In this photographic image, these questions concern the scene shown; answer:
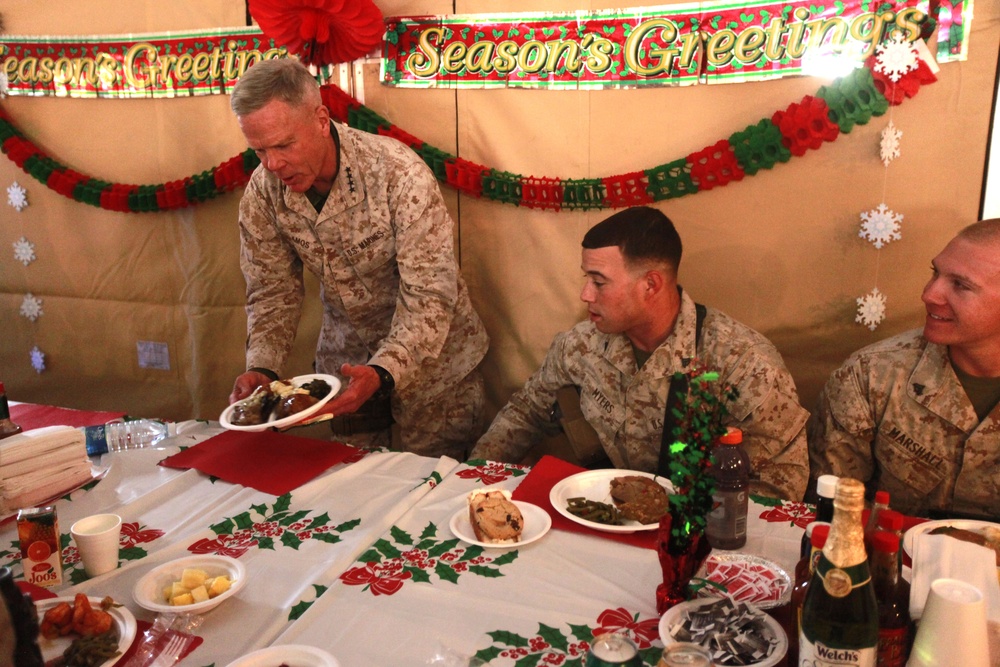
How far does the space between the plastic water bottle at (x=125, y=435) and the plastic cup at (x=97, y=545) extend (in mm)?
627

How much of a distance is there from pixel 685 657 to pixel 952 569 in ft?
1.48

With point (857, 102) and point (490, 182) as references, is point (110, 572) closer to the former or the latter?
point (490, 182)

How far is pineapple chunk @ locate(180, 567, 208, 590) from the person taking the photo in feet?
4.53

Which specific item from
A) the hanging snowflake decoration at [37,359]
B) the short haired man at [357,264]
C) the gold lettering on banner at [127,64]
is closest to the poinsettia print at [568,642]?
the short haired man at [357,264]

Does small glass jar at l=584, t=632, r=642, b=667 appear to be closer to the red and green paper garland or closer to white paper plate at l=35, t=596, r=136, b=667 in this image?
white paper plate at l=35, t=596, r=136, b=667

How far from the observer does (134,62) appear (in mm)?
3344

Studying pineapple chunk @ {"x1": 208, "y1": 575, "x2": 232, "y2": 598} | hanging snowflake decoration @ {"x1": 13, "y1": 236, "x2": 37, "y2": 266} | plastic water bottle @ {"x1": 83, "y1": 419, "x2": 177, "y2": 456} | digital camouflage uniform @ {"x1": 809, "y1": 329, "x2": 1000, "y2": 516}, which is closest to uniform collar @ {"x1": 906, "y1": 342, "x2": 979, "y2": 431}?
digital camouflage uniform @ {"x1": 809, "y1": 329, "x2": 1000, "y2": 516}

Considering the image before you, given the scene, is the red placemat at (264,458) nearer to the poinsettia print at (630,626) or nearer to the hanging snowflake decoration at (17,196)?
the poinsettia print at (630,626)

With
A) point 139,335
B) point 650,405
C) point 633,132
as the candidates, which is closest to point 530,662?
point 650,405

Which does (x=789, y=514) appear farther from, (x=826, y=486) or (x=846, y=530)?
Result: (x=846, y=530)

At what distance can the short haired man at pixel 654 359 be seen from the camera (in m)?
2.08

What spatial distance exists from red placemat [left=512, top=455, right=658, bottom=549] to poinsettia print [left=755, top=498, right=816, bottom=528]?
0.27m

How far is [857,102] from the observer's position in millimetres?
2289

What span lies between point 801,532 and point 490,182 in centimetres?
169
